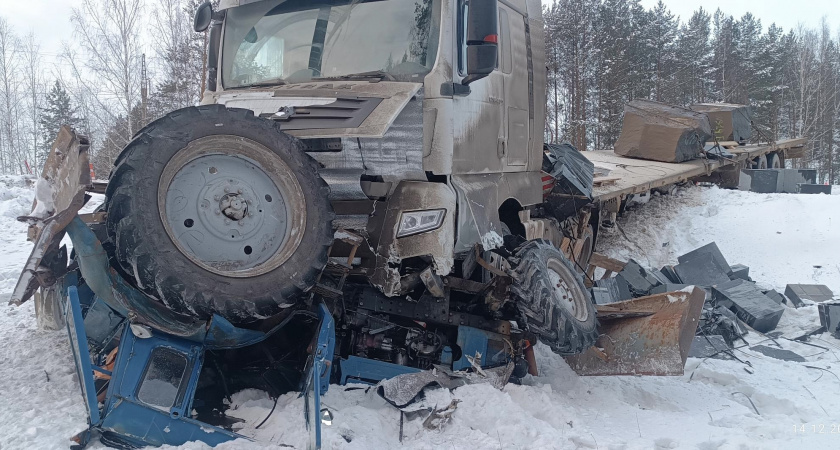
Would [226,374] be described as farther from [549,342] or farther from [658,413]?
[658,413]

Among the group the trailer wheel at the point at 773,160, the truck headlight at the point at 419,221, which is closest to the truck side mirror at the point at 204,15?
the truck headlight at the point at 419,221

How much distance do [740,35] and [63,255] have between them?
44238 mm

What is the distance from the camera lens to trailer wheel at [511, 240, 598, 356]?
4.51m

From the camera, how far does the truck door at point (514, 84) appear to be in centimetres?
518

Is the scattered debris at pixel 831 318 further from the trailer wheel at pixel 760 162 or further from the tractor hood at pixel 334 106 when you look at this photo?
the trailer wheel at pixel 760 162

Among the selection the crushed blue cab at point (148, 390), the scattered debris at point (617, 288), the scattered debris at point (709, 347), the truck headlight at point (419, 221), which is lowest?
the scattered debris at point (709, 347)

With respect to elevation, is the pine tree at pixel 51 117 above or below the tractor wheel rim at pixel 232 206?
above

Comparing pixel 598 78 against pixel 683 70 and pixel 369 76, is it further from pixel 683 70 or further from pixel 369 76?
pixel 369 76

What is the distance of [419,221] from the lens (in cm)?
400

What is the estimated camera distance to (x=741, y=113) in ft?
54.5

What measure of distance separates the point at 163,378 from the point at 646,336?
3.67m

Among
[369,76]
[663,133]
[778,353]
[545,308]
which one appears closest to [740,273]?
[778,353]

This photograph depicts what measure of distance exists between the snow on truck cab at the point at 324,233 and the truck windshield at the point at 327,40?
2 centimetres

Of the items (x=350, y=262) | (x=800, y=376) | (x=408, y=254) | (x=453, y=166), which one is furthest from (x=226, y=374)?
(x=800, y=376)
